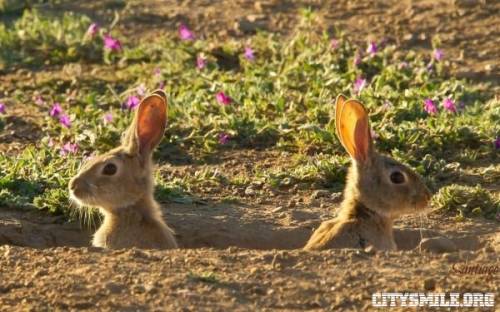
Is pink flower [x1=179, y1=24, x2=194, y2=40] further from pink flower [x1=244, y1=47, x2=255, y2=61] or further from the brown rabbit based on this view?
the brown rabbit

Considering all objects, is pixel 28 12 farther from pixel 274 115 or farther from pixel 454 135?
pixel 454 135

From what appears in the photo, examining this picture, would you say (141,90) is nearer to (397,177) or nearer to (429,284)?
(397,177)

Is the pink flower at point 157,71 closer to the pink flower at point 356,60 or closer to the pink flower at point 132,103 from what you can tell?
the pink flower at point 132,103

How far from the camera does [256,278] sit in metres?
6.88

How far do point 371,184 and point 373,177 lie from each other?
46 millimetres

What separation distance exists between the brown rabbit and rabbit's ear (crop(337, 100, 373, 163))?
1152 mm

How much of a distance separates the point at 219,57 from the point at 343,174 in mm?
2905

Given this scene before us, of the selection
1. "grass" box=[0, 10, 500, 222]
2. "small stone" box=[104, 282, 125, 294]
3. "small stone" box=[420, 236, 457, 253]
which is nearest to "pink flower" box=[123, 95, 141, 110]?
"grass" box=[0, 10, 500, 222]

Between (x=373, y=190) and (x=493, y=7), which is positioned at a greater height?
(x=493, y=7)

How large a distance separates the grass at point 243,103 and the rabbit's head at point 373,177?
47cm

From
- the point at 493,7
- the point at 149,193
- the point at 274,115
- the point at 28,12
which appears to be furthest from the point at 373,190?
the point at 28,12

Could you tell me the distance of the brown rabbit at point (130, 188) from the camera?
870cm

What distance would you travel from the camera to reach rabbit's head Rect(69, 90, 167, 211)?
347 inches

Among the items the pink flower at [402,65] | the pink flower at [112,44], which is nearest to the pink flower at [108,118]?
the pink flower at [112,44]
